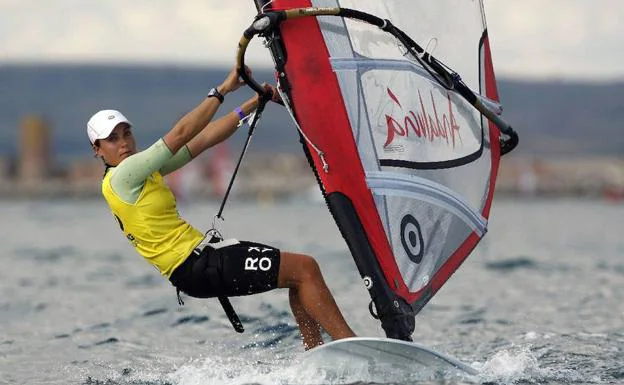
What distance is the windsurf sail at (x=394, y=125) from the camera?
7.88 metres

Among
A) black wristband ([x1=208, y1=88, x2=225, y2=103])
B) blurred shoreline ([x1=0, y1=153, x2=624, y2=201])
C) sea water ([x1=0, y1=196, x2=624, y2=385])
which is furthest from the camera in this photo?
blurred shoreline ([x1=0, y1=153, x2=624, y2=201])

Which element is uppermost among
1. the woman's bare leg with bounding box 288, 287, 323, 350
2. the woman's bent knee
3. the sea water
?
the woman's bent knee

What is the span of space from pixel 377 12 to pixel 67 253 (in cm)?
2082

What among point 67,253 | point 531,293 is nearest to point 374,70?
point 531,293

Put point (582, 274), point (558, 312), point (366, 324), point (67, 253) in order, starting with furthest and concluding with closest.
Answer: point (67, 253)
point (582, 274)
point (558, 312)
point (366, 324)

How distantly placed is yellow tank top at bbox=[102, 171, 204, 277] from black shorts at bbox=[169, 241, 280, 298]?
0.08 meters

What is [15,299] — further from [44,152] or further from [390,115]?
[44,152]

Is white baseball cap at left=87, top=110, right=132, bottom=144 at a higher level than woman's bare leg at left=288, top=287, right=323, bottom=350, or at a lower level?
higher

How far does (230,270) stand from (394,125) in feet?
4.55

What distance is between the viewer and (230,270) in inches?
313

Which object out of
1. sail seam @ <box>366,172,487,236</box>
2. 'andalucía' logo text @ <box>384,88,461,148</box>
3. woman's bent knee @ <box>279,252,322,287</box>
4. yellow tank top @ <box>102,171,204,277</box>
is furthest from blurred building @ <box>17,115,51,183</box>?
woman's bent knee @ <box>279,252,322,287</box>

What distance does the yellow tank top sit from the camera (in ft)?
26.0

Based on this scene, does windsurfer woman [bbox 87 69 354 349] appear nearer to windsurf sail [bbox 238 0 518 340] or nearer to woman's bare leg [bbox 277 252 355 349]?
woman's bare leg [bbox 277 252 355 349]

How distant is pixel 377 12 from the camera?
8.28 metres
